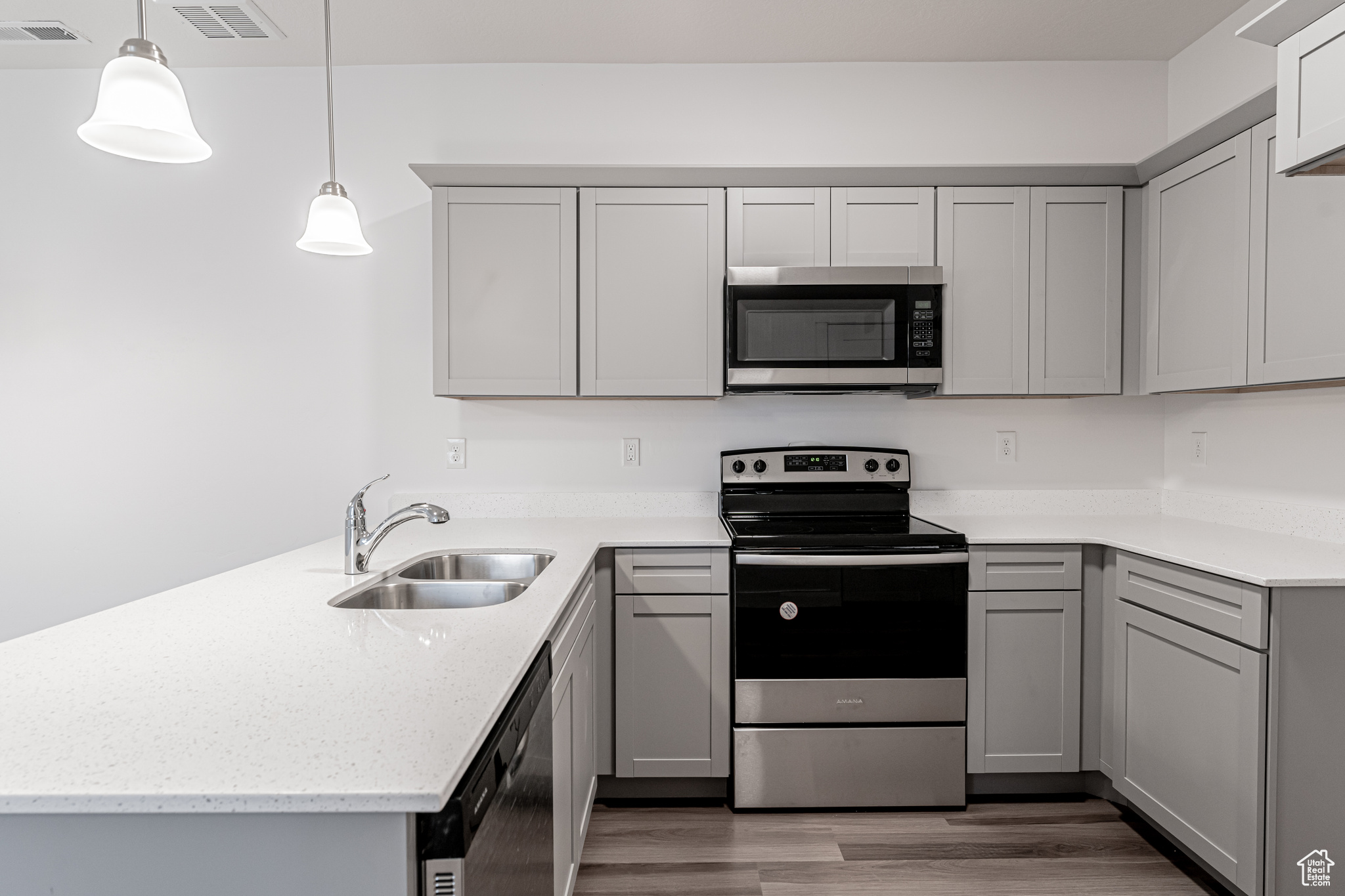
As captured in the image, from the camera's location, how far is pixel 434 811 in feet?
2.43

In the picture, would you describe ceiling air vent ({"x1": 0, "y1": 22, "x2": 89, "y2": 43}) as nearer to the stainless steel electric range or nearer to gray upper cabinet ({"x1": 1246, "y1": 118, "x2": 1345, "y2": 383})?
the stainless steel electric range

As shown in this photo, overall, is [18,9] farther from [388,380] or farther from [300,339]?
[388,380]

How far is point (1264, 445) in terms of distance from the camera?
234 cm

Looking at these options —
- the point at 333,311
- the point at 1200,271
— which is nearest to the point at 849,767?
the point at 1200,271

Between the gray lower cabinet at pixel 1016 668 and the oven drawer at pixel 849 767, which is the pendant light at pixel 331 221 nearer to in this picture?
the oven drawer at pixel 849 767

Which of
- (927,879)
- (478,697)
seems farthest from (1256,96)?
(478,697)

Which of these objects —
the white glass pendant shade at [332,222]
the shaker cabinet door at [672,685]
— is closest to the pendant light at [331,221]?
the white glass pendant shade at [332,222]

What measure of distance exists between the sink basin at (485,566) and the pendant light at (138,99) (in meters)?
1.23

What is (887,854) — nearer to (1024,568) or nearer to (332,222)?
(1024,568)

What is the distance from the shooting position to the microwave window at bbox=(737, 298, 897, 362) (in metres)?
2.46

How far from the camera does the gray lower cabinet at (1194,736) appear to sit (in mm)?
1709

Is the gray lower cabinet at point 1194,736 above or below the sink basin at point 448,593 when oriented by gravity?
below

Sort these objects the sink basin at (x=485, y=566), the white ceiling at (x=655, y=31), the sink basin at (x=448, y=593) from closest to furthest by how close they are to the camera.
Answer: the sink basin at (x=448, y=593) → the sink basin at (x=485, y=566) → the white ceiling at (x=655, y=31)

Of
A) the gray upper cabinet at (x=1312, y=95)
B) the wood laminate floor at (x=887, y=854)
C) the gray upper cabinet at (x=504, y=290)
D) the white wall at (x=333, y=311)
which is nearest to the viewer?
the gray upper cabinet at (x=1312, y=95)
